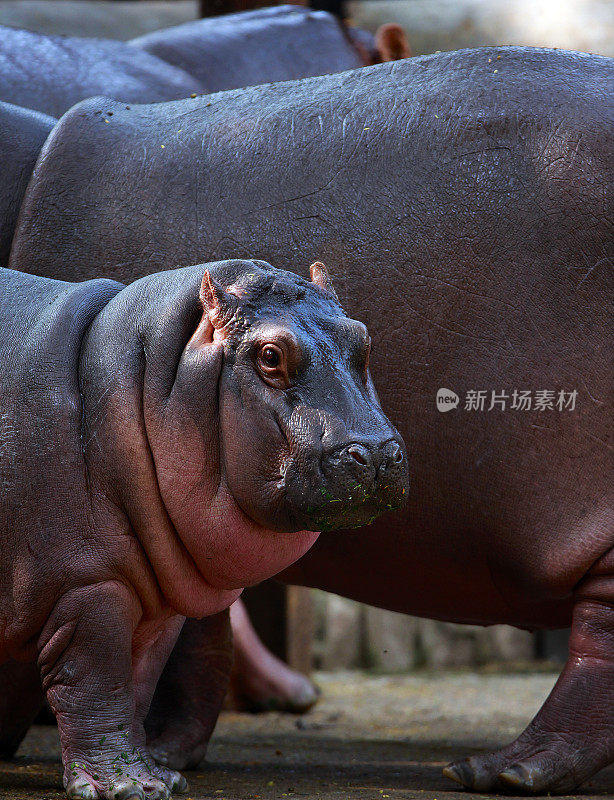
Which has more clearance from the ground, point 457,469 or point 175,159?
point 175,159

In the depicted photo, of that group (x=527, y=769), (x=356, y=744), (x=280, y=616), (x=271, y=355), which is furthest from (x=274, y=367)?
(x=280, y=616)

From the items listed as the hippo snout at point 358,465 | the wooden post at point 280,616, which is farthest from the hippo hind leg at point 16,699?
the wooden post at point 280,616

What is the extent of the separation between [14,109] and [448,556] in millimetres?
1962

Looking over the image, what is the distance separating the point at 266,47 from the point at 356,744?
3219 millimetres

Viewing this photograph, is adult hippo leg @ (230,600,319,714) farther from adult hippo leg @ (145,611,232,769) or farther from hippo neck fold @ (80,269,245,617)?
hippo neck fold @ (80,269,245,617)

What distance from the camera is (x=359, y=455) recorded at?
220cm

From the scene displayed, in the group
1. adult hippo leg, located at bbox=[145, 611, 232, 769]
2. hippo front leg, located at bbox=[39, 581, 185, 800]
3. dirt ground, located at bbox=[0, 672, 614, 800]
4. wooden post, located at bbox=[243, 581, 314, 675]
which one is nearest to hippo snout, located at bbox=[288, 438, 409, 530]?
hippo front leg, located at bbox=[39, 581, 185, 800]

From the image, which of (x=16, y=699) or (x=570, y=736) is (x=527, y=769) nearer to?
(x=570, y=736)

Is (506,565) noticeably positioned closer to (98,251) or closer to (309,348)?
(309,348)

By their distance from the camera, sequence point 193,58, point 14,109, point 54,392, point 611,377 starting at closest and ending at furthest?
point 54,392
point 611,377
point 14,109
point 193,58

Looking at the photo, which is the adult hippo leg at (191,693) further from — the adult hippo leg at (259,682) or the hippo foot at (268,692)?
the hippo foot at (268,692)

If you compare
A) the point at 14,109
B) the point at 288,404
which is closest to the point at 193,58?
the point at 14,109

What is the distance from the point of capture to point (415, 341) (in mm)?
3098

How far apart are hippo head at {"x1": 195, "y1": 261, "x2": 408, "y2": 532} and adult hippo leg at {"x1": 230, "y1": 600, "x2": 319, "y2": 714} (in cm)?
295
